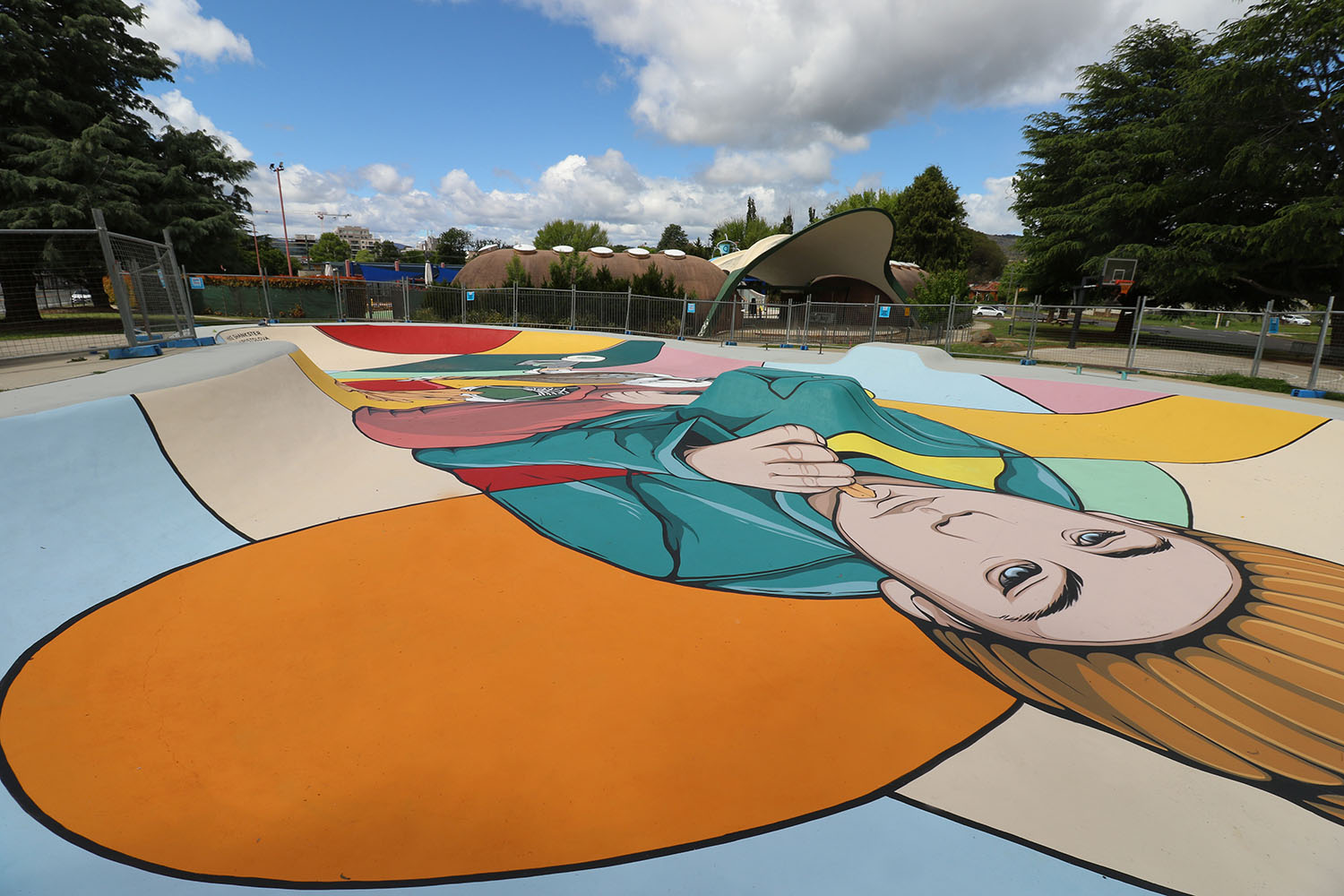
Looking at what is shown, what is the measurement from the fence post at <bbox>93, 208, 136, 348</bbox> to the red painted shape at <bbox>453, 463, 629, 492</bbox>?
476 centimetres

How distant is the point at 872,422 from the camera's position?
8.71m

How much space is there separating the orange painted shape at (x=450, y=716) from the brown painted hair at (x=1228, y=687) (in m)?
0.49

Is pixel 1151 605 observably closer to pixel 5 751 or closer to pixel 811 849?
pixel 811 849

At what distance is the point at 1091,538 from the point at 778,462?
130 inches

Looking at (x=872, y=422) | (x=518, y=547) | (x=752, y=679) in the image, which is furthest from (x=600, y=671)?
(x=872, y=422)

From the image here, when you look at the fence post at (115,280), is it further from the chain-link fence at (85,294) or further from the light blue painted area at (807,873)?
the light blue painted area at (807,873)

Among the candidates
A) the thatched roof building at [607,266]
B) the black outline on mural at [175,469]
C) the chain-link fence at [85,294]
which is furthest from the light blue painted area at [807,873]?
the thatched roof building at [607,266]

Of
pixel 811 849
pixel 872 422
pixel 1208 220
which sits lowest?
pixel 811 849

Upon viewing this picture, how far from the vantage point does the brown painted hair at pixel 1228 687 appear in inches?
119

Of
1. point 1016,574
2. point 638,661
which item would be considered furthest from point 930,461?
point 638,661

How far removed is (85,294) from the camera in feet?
50.5

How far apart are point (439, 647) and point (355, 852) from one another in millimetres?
1414

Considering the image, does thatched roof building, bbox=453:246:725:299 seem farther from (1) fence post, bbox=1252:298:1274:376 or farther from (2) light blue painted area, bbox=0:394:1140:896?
(2) light blue painted area, bbox=0:394:1140:896

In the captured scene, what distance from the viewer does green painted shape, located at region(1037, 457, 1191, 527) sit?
20.5 feet
